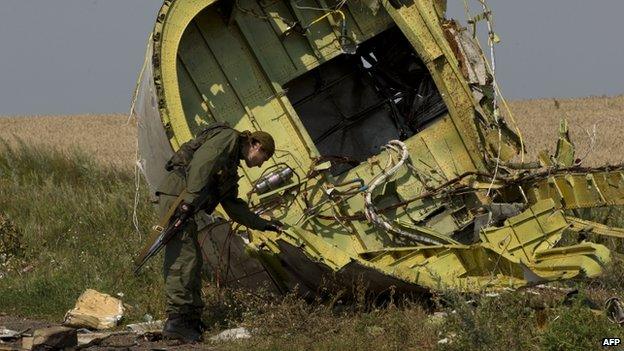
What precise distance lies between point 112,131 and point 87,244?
19.4 metres

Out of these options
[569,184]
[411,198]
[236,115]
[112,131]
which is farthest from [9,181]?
[112,131]

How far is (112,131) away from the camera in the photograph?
30891 mm

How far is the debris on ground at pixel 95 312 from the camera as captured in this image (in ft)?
29.0

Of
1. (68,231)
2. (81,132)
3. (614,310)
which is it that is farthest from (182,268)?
(81,132)

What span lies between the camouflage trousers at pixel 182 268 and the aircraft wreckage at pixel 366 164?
647 mm

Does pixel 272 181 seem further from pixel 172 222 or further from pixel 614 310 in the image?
pixel 614 310

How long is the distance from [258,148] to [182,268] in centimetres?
100

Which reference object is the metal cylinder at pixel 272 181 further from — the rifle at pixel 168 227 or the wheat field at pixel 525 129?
the wheat field at pixel 525 129

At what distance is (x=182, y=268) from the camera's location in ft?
25.9

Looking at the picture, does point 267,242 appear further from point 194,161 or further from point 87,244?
point 87,244

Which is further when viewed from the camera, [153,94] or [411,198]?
[411,198]

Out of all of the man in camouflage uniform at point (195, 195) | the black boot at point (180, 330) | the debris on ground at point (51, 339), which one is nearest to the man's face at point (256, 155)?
the man in camouflage uniform at point (195, 195)

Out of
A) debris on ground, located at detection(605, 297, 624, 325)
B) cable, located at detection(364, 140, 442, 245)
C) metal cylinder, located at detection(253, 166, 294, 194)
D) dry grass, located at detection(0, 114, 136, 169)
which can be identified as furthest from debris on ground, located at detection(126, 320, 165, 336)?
dry grass, located at detection(0, 114, 136, 169)

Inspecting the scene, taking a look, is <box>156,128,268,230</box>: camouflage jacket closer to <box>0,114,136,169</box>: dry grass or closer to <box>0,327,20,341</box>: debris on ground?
<box>0,327,20,341</box>: debris on ground
